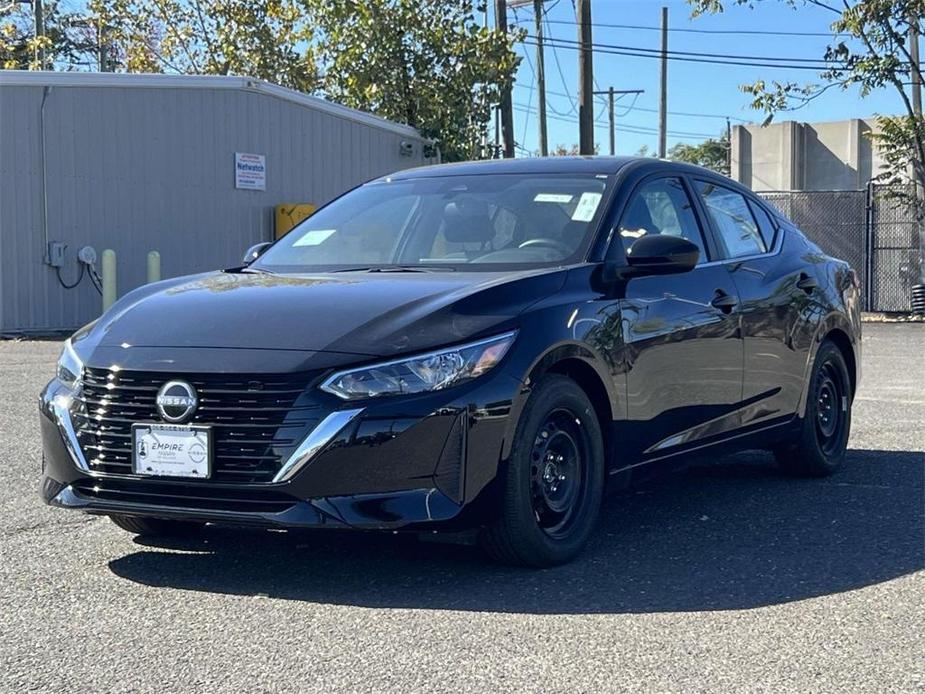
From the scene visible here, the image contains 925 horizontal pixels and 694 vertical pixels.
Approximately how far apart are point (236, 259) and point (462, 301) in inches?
632

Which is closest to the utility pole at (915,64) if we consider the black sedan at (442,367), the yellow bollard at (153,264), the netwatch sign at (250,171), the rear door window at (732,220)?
the netwatch sign at (250,171)

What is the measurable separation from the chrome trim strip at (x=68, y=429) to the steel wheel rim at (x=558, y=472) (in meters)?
1.61

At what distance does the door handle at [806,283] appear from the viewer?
6.53 m

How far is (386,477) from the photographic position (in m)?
4.14

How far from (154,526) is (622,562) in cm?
191

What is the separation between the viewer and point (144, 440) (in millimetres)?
4273

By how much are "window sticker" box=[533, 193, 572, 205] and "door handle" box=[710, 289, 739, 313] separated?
32.3 inches

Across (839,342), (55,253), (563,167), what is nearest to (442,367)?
(563,167)

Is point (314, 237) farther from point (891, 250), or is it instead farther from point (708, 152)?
point (708, 152)

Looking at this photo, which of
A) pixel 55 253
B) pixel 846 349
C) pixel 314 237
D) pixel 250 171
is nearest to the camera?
pixel 314 237

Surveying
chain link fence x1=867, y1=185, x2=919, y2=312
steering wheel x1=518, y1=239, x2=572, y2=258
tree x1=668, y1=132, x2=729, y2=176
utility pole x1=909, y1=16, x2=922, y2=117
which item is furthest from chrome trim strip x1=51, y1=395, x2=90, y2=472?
tree x1=668, y1=132, x2=729, y2=176

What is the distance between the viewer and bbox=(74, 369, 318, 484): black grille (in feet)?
13.5

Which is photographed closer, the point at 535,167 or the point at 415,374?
the point at 415,374

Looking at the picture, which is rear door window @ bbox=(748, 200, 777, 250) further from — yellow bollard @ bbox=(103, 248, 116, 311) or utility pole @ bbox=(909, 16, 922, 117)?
utility pole @ bbox=(909, 16, 922, 117)
